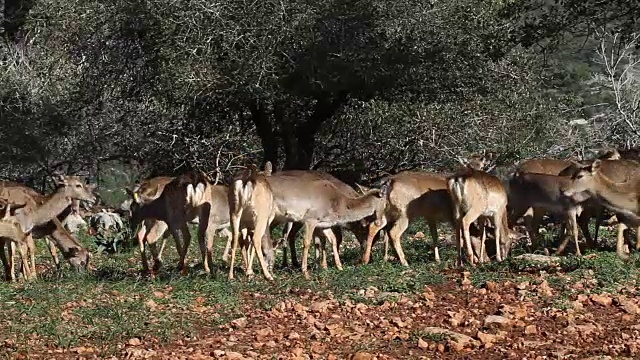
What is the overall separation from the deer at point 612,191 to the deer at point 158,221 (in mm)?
4513

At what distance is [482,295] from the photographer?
10.2 m

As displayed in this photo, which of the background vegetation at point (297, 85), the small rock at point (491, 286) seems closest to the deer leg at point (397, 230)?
the small rock at point (491, 286)

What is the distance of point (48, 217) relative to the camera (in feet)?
48.2

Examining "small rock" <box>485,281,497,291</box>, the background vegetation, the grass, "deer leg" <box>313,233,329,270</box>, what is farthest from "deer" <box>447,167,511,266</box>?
the background vegetation

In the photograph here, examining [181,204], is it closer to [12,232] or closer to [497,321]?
[12,232]

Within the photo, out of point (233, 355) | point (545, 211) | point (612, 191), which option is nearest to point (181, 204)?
point (545, 211)

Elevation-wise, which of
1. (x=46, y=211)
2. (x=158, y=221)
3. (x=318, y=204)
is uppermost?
(x=46, y=211)

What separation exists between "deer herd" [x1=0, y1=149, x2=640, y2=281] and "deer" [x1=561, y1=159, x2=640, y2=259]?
0.04 ft

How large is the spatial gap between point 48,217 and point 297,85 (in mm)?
6457

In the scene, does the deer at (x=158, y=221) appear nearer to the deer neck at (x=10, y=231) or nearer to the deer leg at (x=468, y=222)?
the deer neck at (x=10, y=231)

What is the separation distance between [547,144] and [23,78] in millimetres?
11969

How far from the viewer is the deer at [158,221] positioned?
→ 13.4 metres

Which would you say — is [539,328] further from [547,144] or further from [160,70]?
[547,144]

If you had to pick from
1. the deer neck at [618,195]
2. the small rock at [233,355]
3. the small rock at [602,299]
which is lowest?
the small rock at [602,299]
